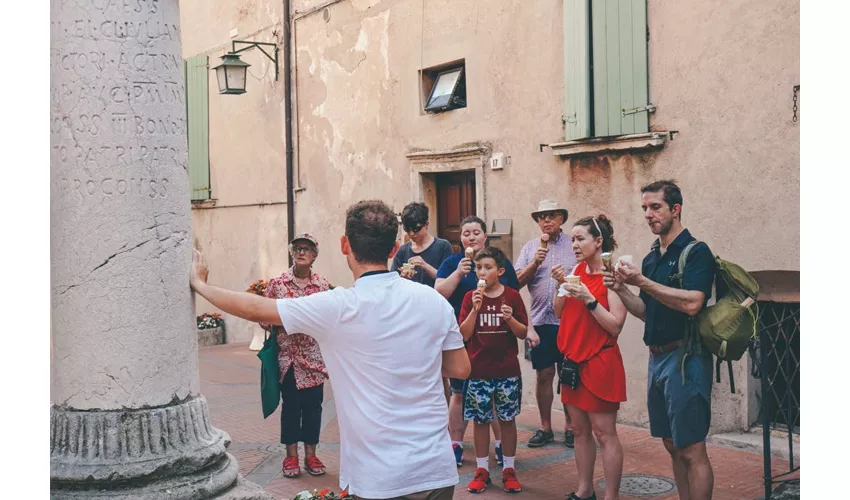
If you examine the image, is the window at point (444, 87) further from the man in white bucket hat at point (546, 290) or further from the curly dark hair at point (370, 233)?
the curly dark hair at point (370, 233)

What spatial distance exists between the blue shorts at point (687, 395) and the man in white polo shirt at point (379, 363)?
189 cm

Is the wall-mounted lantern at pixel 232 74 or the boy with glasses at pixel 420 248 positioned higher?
the wall-mounted lantern at pixel 232 74

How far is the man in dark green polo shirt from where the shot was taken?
468cm

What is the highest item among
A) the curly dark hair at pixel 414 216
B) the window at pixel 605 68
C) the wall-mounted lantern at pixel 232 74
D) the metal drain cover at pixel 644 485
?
the wall-mounted lantern at pixel 232 74

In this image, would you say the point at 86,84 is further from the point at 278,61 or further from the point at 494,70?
the point at 278,61

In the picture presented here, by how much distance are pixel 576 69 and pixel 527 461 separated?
3.76 meters

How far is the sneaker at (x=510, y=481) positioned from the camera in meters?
6.07

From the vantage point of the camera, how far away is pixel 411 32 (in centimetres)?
1089

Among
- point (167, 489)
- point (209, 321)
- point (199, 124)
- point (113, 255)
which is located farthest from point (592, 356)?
point (199, 124)

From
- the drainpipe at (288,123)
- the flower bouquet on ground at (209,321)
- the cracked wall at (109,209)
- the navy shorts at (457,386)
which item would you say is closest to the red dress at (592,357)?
the navy shorts at (457,386)

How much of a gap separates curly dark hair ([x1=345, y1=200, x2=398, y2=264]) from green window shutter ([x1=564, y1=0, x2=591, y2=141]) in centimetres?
546

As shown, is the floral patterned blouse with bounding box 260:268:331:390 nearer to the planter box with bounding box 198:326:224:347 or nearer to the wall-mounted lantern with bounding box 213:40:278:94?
the wall-mounted lantern with bounding box 213:40:278:94

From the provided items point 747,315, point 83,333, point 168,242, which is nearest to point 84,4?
point 168,242

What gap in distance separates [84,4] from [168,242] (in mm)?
1134
